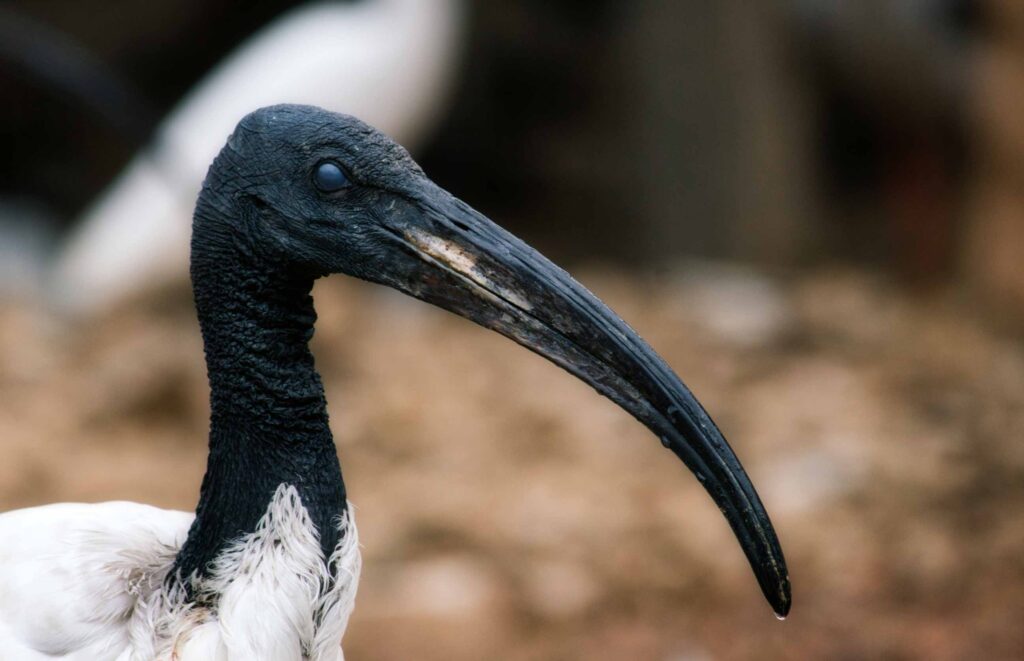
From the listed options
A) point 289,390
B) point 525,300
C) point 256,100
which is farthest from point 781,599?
point 256,100

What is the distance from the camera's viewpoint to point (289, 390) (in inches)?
93.1

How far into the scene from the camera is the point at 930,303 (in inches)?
282

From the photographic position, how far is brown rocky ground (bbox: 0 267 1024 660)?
459 centimetres

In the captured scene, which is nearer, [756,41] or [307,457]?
[307,457]

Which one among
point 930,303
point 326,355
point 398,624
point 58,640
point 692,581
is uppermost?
point 930,303

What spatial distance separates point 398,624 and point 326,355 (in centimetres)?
262

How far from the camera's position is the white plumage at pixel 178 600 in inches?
90.0

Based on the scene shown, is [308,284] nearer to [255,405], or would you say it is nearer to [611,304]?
[255,405]

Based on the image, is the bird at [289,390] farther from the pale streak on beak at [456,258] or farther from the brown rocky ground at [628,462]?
the brown rocky ground at [628,462]

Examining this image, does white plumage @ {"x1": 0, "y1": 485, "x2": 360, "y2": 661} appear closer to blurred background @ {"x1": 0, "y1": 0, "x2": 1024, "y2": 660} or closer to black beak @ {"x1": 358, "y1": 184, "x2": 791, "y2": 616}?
black beak @ {"x1": 358, "y1": 184, "x2": 791, "y2": 616}

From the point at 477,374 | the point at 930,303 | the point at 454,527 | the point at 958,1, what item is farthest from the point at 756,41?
the point at 454,527

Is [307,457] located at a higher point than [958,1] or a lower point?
lower

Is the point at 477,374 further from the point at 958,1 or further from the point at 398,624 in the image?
the point at 958,1

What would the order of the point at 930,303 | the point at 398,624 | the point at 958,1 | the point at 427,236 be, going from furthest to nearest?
1. the point at 930,303
2. the point at 958,1
3. the point at 398,624
4. the point at 427,236
